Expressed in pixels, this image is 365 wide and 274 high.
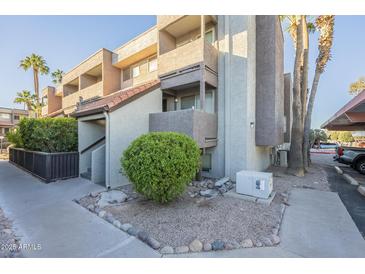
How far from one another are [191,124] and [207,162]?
2.99 m

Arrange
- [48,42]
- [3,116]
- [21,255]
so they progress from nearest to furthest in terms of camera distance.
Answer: [21,255], [48,42], [3,116]

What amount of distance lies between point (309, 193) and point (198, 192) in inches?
165

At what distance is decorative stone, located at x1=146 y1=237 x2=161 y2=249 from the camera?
11.1ft

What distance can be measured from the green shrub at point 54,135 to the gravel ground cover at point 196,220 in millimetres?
4328

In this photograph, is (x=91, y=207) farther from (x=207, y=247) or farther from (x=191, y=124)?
(x=191, y=124)

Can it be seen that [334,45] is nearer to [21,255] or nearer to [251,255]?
[251,255]

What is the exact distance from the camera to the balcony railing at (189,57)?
7.53m

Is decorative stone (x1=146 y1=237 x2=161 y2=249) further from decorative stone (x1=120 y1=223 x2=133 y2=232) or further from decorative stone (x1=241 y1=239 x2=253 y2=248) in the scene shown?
decorative stone (x1=241 y1=239 x2=253 y2=248)

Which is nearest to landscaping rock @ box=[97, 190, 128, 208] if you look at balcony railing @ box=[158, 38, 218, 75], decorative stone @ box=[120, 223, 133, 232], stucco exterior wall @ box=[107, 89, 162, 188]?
stucco exterior wall @ box=[107, 89, 162, 188]

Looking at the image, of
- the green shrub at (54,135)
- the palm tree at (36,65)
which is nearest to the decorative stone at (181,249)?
the green shrub at (54,135)

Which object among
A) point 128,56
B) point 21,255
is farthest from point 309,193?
point 128,56

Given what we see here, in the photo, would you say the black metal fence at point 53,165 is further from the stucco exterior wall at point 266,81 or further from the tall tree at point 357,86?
the tall tree at point 357,86
